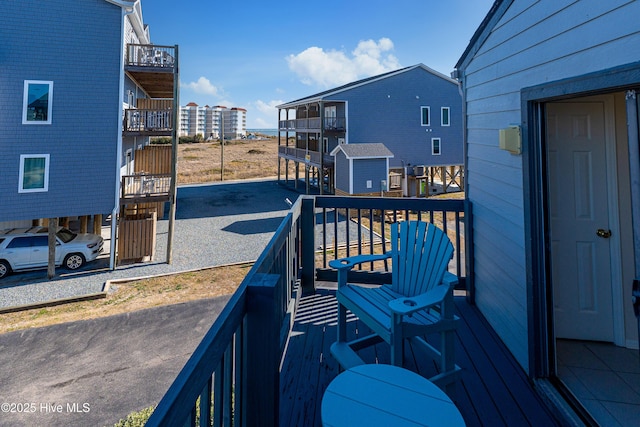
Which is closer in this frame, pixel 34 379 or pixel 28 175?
pixel 34 379

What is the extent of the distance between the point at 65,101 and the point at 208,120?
3185 inches

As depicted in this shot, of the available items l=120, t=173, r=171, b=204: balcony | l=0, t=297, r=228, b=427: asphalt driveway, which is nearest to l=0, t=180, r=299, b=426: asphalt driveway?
l=0, t=297, r=228, b=427: asphalt driveway

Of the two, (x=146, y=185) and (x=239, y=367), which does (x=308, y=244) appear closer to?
(x=239, y=367)

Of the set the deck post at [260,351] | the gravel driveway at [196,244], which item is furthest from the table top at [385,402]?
the gravel driveway at [196,244]

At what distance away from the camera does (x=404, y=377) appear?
149 cm

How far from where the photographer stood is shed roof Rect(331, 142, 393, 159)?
54.1ft

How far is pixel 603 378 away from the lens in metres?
2.16

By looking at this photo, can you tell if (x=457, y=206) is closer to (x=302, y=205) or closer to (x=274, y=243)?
(x=302, y=205)

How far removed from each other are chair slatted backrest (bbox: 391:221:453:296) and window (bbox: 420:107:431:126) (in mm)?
18424

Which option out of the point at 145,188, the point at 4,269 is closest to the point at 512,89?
the point at 145,188

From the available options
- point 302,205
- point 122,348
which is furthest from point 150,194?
point 302,205

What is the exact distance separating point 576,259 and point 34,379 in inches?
264

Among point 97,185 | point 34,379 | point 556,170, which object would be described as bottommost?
point 34,379

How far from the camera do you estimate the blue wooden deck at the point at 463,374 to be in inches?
76.1
